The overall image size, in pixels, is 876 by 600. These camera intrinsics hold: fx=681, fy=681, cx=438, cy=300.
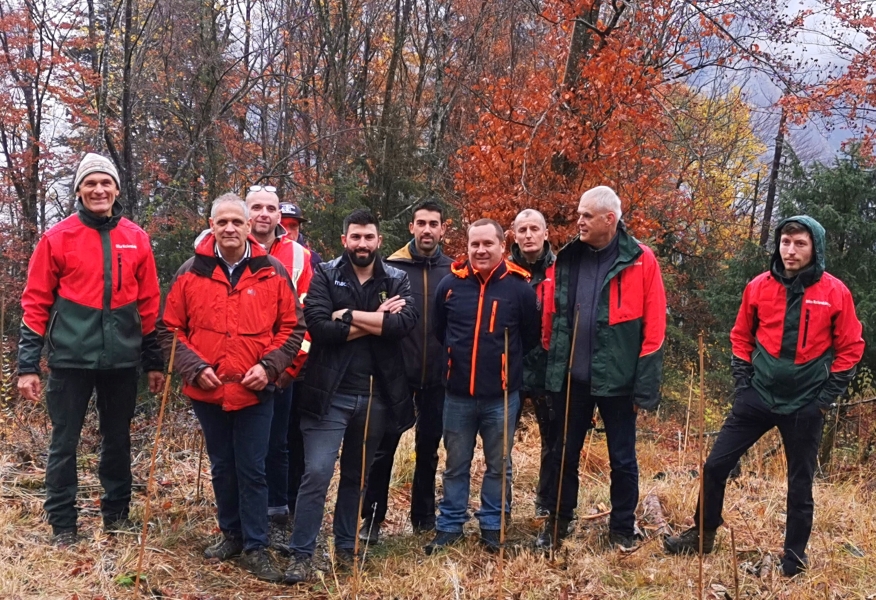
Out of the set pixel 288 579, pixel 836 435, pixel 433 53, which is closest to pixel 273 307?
pixel 288 579

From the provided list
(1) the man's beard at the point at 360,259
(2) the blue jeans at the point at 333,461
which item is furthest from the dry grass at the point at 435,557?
(1) the man's beard at the point at 360,259

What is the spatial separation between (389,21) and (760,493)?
55.4 feet

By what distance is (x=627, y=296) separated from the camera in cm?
391

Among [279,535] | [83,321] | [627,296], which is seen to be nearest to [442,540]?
[279,535]

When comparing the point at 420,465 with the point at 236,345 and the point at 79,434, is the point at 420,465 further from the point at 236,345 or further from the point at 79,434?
the point at 79,434

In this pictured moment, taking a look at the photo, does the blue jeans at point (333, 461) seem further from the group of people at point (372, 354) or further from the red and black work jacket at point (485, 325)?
the red and black work jacket at point (485, 325)

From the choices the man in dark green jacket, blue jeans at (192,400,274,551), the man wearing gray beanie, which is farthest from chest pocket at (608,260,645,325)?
the man wearing gray beanie

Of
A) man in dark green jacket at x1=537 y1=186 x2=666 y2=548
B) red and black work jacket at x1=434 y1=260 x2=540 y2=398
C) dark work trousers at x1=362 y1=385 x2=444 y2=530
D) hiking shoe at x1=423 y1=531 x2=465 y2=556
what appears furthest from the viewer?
dark work trousers at x1=362 y1=385 x2=444 y2=530

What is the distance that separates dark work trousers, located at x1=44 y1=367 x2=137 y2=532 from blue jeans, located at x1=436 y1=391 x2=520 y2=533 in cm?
189

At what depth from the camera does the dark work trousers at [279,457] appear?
420cm

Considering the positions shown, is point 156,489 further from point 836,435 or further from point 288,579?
point 836,435

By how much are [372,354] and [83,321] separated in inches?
62.2

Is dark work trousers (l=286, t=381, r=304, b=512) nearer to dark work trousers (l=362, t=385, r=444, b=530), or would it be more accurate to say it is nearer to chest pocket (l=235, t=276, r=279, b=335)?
dark work trousers (l=362, t=385, r=444, b=530)

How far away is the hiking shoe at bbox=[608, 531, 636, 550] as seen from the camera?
13.4ft
